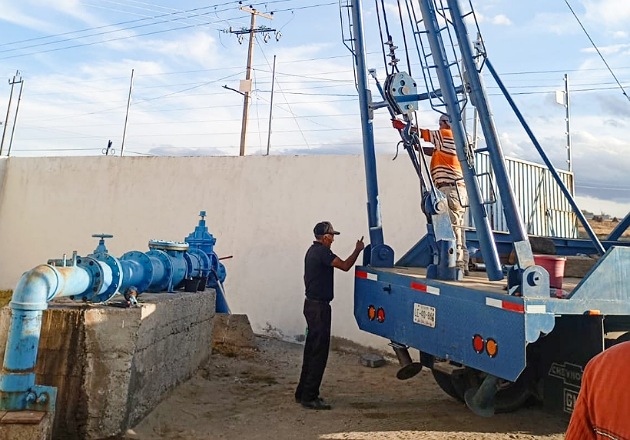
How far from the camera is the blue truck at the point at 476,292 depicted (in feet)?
11.8

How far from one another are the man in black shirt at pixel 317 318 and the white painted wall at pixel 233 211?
2.98 metres

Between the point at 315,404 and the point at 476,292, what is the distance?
7.43 feet

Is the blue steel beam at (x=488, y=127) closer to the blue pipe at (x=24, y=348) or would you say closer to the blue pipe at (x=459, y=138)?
the blue pipe at (x=459, y=138)

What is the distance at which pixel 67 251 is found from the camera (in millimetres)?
11266

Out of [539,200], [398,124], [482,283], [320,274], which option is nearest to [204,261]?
[320,274]

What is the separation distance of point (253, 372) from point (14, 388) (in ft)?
11.6

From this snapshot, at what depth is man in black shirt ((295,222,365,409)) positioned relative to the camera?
5359mm

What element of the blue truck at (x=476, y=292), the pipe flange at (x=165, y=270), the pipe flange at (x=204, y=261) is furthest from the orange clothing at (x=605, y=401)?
the pipe flange at (x=204, y=261)

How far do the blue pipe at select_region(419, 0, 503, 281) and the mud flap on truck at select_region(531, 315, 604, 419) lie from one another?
2.02ft

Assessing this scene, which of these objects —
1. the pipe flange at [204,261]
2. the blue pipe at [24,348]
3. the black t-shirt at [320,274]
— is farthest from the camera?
the pipe flange at [204,261]

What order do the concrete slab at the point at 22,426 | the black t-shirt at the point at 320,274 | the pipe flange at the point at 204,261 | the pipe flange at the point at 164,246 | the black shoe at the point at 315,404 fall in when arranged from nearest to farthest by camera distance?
the concrete slab at the point at 22,426
the black shoe at the point at 315,404
the black t-shirt at the point at 320,274
the pipe flange at the point at 164,246
the pipe flange at the point at 204,261

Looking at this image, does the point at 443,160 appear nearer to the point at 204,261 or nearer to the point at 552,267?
the point at 552,267

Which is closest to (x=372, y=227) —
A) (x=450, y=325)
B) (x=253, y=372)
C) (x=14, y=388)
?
(x=450, y=325)

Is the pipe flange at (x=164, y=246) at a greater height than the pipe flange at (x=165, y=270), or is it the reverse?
the pipe flange at (x=164, y=246)
